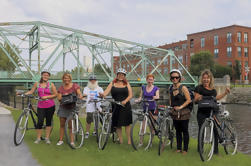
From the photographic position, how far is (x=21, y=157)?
16.7ft

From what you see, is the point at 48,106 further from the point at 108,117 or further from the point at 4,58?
the point at 4,58

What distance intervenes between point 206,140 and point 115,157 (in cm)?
190

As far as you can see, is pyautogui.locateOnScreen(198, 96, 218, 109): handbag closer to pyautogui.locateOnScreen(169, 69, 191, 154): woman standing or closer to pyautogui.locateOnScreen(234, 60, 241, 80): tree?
pyautogui.locateOnScreen(169, 69, 191, 154): woman standing

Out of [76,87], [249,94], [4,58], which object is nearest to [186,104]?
[76,87]

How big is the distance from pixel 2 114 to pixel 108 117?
7831 mm

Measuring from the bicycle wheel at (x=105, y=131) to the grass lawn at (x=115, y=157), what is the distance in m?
0.15

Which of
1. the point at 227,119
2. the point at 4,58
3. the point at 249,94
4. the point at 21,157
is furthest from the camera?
the point at 249,94

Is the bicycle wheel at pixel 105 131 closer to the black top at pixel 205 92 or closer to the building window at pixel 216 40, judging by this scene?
the black top at pixel 205 92

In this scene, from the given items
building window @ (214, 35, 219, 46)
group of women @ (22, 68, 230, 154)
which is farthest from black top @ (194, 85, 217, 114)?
building window @ (214, 35, 219, 46)

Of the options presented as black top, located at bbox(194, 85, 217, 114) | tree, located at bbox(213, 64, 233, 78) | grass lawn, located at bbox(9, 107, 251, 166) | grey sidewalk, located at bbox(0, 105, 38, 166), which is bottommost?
grass lawn, located at bbox(9, 107, 251, 166)

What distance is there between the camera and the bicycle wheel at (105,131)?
5.74 m

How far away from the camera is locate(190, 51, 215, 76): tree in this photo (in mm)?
50438

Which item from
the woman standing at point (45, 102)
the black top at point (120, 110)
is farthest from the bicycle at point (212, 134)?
the woman standing at point (45, 102)

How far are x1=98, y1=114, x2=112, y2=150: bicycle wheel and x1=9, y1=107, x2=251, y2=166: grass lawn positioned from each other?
15 cm
